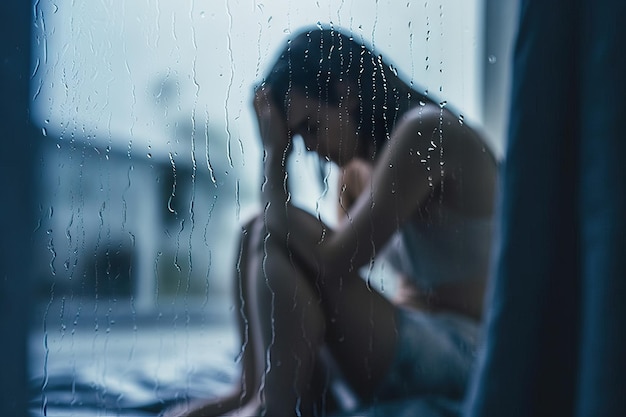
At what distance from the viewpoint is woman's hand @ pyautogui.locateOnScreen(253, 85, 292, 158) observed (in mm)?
538

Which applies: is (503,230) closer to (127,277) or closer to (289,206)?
(289,206)

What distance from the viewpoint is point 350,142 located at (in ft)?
1.88

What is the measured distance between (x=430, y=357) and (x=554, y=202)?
294mm

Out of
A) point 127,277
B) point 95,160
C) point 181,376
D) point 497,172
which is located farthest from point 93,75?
point 497,172

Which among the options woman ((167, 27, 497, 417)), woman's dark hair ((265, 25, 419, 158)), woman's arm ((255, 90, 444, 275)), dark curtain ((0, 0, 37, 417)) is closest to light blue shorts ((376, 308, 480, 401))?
woman ((167, 27, 497, 417))

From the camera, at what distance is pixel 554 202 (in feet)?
1.58

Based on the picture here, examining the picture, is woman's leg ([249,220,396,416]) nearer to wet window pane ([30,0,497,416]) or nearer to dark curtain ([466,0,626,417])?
wet window pane ([30,0,497,416])

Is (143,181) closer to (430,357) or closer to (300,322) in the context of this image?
(300,322)

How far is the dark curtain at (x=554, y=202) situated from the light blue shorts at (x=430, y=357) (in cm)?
18

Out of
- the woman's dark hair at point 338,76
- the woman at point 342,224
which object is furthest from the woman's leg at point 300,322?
the woman's dark hair at point 338,76

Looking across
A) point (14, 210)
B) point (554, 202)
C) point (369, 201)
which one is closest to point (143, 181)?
point (14, 210)

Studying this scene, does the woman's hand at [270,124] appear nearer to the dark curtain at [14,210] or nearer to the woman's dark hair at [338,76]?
the woman's dark hair at [338,76]

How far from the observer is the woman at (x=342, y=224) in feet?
1.81

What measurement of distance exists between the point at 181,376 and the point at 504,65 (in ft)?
1.71
